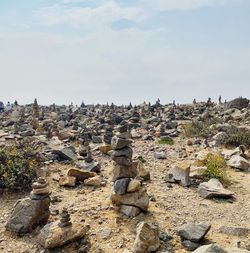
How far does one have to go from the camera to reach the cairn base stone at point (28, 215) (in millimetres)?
12289

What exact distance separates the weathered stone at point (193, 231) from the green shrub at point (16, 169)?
6.71m

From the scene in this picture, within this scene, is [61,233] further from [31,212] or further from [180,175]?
[180,175]

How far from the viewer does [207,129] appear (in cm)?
2741

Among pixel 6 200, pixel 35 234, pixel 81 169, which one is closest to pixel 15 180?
pixel 6 200

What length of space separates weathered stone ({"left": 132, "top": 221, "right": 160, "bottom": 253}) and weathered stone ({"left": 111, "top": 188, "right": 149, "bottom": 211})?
62.7 inches

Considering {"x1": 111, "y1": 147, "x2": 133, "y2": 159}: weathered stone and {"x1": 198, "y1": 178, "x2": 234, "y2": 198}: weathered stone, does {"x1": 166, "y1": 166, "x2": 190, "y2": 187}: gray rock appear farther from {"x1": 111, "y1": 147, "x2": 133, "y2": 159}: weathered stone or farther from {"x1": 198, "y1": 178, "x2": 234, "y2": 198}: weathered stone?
{"x1": 111, "y1": 147, "x2": 133, "y2": 159}: weathered stone

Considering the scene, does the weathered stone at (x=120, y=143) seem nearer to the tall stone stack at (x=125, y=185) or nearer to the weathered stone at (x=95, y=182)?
the tall stone stack at (x=125, y=185)

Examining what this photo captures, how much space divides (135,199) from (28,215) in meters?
3.02

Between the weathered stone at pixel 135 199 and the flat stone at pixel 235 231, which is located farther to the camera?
the weathered stone at pixel 135 199

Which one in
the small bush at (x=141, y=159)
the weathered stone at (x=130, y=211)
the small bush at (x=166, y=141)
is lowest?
the weathered stone at (x=130, y=211)

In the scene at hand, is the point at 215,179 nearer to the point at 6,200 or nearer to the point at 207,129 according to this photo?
the point at 6,200

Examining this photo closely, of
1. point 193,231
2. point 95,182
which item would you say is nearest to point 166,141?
point 95,182

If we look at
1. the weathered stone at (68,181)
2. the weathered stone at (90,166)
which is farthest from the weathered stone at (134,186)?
the weathered stone at (90,166)

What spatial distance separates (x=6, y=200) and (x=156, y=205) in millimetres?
5164
